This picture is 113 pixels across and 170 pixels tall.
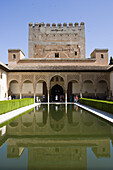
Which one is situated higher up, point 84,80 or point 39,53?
point 39,53

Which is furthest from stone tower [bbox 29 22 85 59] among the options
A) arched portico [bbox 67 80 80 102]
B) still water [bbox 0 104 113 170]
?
still water [bbox 0 104 113 170]

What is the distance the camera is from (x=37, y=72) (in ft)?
62.2

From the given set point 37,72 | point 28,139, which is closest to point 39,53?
point 37,72

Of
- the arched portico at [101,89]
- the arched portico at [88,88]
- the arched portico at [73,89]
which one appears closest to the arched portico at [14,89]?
the arched portico at [73,89]

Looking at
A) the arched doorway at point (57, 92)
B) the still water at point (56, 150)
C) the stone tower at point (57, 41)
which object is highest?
the stone tower at point (57, 41)

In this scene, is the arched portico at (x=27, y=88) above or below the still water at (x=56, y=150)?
above

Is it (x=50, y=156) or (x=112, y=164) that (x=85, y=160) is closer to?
(x=112, y=164)

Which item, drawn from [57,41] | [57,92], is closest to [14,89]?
[57,92]

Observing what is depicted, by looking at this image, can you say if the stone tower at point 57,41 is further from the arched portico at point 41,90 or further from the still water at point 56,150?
the still water at point 56,150

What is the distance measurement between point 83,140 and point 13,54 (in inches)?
768

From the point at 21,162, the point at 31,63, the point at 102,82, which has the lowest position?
the point at 21,162

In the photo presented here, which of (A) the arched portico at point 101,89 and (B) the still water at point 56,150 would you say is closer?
(B) the still water at point 56,150

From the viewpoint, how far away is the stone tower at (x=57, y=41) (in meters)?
25.5

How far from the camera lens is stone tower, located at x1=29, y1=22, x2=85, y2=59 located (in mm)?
25516
